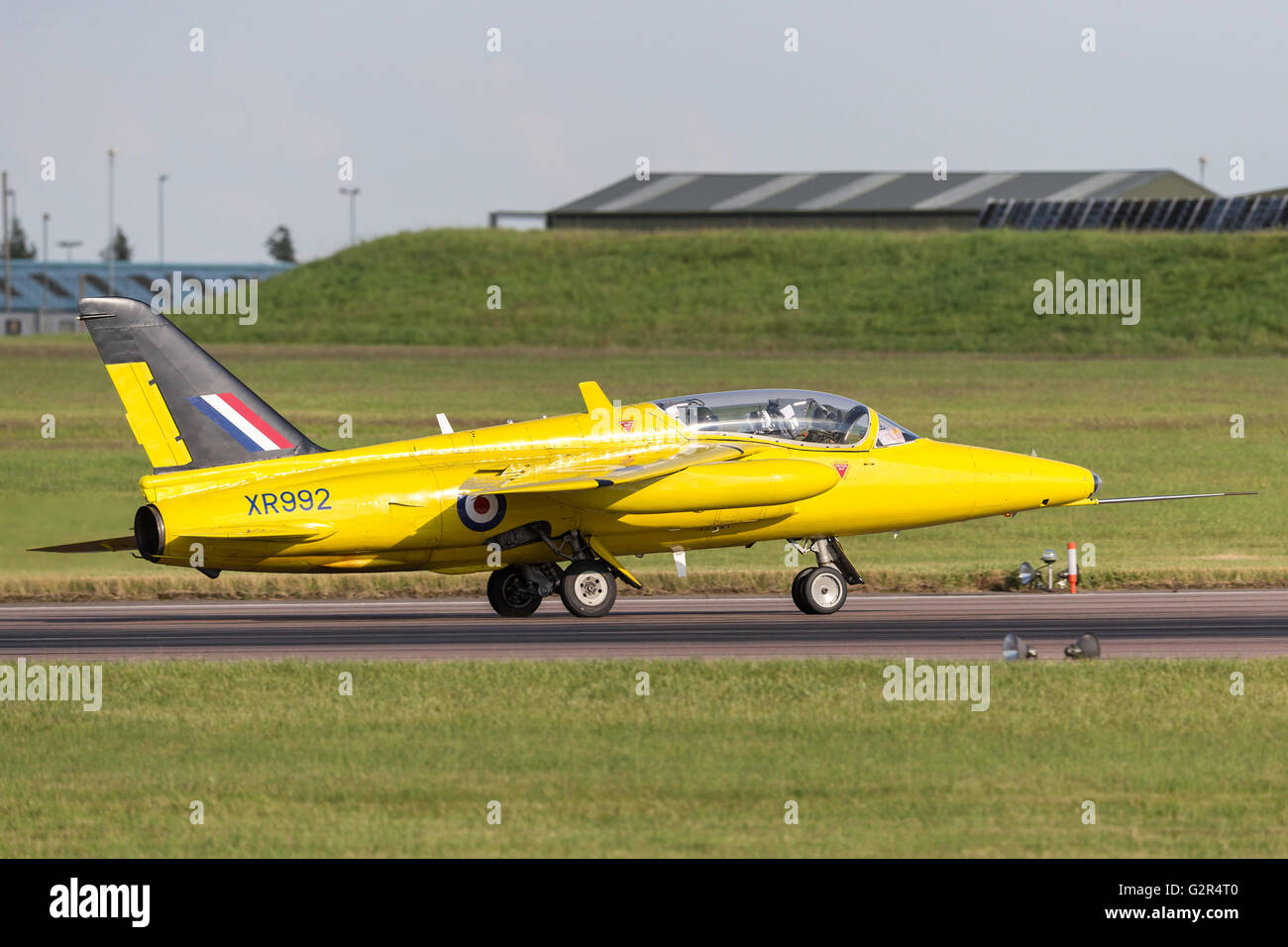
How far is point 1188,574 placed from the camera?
27734 mm

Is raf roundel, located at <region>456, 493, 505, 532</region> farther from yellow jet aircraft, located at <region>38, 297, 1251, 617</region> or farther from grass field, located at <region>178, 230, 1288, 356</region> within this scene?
grass field, located at <region>178, 230, 1288, 356</region>

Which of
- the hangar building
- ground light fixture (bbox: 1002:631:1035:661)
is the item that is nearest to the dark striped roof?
the hangar building

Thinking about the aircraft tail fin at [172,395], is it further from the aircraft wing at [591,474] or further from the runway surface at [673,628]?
the aircraft wing at [591,474]

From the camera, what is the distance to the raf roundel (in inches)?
916

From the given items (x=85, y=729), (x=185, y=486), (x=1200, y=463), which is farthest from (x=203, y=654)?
(x=1200, y=463)

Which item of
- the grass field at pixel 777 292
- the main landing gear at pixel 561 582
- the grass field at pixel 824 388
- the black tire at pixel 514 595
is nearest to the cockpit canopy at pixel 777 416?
the main landing gear at pixel 561 582

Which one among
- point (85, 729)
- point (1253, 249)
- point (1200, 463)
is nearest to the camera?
point (85, 729)

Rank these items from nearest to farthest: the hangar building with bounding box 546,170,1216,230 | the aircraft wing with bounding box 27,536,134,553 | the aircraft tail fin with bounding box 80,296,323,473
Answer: the aircraft wing with bounding box 27,536,134,553 → the aircraft tail fin with bounding box 80,296,323,473 → the hangar building with bounding box 546,170,1216,230

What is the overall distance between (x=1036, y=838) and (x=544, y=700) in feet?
19.5

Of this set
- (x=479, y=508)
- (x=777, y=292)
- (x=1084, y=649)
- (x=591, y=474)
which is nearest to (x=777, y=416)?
(x=591, y=474)

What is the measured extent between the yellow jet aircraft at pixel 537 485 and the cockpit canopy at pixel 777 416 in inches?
1.0

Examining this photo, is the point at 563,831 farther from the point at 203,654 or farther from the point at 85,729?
the point at 203,654

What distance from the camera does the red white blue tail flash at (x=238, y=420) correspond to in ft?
75.7

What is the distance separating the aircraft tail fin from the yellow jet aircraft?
3cm
